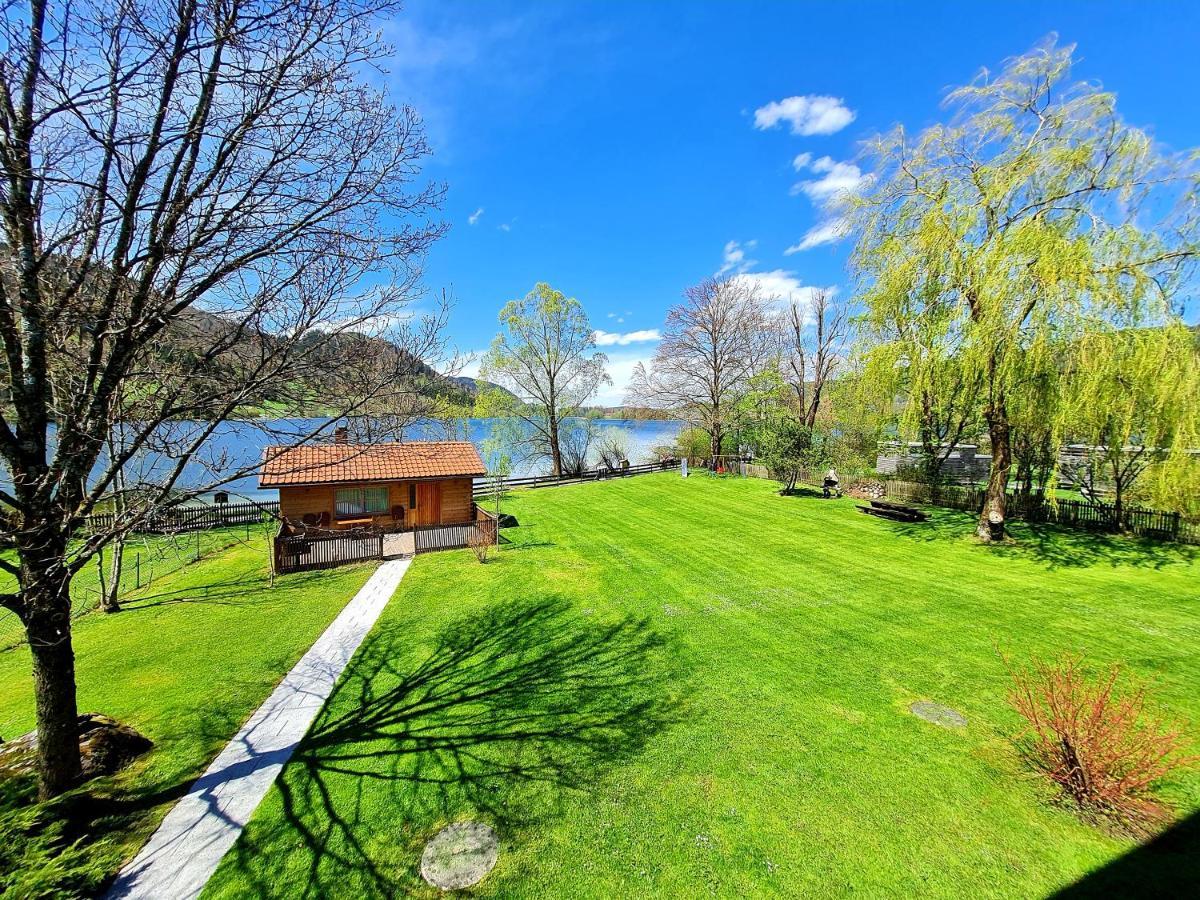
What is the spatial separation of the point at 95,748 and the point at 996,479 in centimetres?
1981

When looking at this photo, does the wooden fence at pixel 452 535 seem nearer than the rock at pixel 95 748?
No

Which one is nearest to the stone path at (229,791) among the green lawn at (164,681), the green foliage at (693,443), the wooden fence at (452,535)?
the green lawn at (164,681)

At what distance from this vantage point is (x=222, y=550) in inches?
603

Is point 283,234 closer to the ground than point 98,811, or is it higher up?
higher up

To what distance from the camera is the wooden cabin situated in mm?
14867

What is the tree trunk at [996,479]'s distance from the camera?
508 inches

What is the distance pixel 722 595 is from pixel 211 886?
906cm

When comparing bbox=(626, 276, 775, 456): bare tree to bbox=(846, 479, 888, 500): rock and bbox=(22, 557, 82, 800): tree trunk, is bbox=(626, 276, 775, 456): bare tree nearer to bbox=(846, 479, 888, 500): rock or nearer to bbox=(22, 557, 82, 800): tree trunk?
bbox=(846, 479, 888, 500): rock

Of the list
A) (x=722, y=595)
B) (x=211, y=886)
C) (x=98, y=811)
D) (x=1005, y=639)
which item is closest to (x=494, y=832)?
(x=211, y=886)

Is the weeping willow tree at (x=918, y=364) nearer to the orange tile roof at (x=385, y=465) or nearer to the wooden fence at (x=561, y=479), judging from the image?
the orange tile roof at (x=385, y=465)

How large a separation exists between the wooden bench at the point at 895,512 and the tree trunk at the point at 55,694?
2004cm

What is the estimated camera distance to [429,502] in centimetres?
1706

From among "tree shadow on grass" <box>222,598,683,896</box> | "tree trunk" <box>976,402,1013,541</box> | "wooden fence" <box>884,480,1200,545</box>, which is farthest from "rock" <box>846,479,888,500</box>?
"tree shadow on grass" <box>222,598,683,896</box>

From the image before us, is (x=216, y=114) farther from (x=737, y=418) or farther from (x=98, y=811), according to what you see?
(x=737, y=418)
